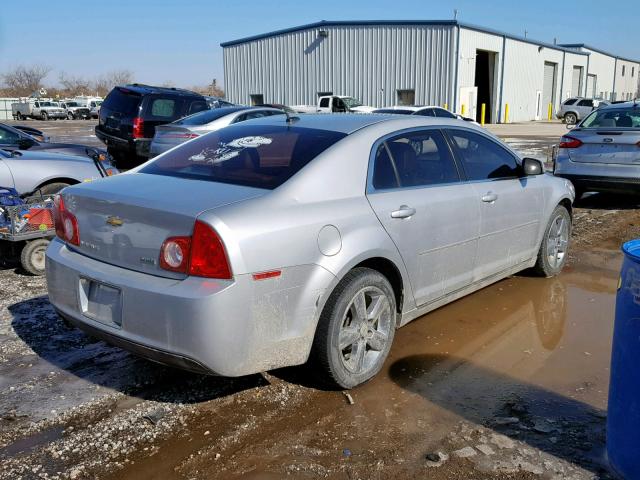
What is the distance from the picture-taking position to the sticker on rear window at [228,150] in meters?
3.95

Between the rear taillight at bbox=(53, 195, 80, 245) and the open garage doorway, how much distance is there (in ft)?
130

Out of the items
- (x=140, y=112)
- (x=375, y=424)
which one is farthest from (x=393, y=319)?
(x=140, y=112)

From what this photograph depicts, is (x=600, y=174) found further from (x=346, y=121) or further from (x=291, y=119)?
(x=291, y=119)

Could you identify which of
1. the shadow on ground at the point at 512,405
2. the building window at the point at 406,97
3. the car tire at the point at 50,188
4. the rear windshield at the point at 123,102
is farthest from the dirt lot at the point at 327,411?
the building window at the point at 406,97

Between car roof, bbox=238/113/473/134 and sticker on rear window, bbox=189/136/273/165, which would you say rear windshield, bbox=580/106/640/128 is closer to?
car roof, bbox=238/113/473/134

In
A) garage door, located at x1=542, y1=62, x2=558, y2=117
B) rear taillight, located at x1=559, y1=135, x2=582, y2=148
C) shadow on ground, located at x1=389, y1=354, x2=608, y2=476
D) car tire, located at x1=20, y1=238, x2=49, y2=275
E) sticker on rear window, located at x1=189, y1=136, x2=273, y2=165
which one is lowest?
shadow on ground, located at x1=389, y1=354, x2=608, y2=476

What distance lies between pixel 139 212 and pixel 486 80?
138ft

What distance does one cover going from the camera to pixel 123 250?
3273mm

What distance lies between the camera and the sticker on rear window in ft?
13.0

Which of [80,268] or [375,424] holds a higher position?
[80,268]

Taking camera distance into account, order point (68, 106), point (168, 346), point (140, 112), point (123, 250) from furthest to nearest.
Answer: point (68, 106)
point (140, 112)
point (123, 250)
point (168, 346)

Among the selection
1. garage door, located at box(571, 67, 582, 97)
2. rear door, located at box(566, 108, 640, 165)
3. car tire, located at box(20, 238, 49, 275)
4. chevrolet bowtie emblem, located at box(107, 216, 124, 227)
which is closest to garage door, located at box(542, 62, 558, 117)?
garage door, located at box(571, 67, 582, 97)

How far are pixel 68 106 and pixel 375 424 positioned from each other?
176 feet

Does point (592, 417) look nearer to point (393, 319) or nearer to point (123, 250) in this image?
point (393, 319)
